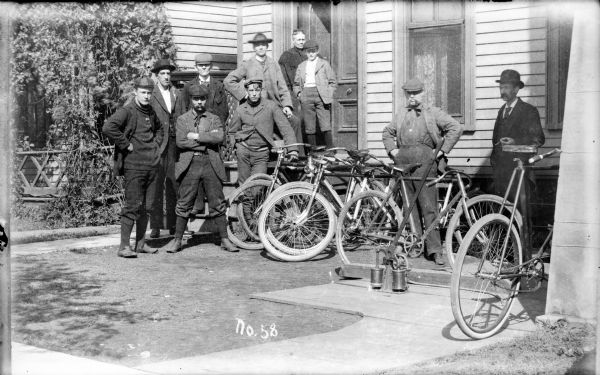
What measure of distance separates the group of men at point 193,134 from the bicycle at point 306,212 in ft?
3.26

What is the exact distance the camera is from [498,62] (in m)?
13.2

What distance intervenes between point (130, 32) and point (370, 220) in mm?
9497

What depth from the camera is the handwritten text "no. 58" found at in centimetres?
678

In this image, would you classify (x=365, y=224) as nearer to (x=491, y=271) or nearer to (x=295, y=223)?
(x=295, y=223)

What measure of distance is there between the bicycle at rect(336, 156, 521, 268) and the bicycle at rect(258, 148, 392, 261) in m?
0.34

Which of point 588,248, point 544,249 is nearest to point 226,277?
point 544,249

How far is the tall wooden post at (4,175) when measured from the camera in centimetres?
395

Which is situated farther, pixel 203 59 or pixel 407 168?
pixel 203 59

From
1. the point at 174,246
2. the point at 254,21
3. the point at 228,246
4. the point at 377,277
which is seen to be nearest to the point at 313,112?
the point at 228,246

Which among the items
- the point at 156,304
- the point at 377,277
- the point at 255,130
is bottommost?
the point at 156,304

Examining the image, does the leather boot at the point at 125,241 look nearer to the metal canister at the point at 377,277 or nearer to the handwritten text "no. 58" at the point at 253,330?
the metal canister at the point at 377,277

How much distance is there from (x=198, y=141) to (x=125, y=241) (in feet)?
4.76

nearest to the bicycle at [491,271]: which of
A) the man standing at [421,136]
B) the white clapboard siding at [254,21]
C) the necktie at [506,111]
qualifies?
the man standing at [421,136]

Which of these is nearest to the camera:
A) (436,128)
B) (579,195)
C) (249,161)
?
(579,195)
